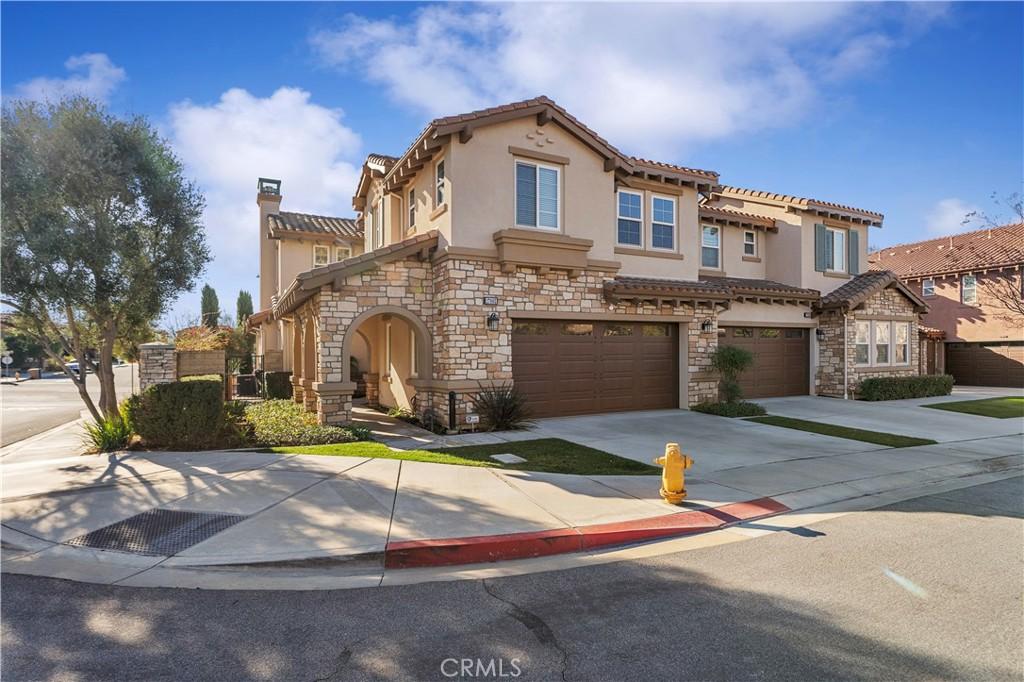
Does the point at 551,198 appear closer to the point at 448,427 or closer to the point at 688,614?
the point at 448,427

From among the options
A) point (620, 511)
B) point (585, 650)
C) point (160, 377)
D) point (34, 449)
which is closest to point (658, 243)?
point (620, 511)

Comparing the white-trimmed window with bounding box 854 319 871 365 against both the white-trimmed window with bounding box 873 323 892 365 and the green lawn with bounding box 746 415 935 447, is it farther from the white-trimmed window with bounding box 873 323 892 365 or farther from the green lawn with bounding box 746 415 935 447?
the green lawn with bounding box 746 415 935 447

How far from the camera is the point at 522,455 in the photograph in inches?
388

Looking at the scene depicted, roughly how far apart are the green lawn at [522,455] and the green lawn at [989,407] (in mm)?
13420

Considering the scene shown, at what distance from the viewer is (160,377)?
37.1ft

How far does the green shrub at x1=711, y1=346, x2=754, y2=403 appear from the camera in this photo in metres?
15.8

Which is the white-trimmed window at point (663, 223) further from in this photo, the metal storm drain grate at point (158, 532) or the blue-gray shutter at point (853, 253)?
the metal storm drain grate at point (158, 532)

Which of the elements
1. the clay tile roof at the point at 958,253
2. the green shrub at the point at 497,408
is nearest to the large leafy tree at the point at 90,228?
the green shrub at the point at 497,408

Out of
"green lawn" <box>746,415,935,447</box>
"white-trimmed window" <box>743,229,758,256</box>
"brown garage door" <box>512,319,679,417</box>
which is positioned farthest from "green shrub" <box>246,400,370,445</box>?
"white-trimmed window" <box>743,229,758,256</box>

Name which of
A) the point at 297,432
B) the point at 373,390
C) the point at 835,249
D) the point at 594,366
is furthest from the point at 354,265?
the point at 835,249

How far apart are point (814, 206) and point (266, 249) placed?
876 inches

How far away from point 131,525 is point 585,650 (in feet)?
17.0

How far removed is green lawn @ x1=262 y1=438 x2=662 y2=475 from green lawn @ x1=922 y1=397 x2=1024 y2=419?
1342 cm

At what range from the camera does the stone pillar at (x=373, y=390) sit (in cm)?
1840
